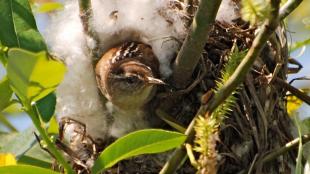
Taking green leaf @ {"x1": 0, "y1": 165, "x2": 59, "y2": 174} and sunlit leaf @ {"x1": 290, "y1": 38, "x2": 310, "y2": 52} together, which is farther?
sunlit leaf @ {"x1": 290, "y1": 38, "x2": 310, "y2": 52}

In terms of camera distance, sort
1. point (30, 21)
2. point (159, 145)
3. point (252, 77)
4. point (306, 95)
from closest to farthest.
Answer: point (159, 145)
point (30, 21)
point (306, 95)
point (252, 77)

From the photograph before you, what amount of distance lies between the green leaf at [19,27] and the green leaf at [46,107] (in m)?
0.14

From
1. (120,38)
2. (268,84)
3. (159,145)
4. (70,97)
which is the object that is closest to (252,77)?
(268,84)

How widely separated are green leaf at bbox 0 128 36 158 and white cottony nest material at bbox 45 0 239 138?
19 centimetres

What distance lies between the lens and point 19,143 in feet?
6.31

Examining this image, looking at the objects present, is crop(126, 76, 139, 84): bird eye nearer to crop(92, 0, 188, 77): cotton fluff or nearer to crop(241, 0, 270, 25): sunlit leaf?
crop(92, 0, 188, 77): cotton fluff

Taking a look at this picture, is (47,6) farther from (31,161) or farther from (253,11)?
(253,11)

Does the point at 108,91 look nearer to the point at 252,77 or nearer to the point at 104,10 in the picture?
the point at 104,10

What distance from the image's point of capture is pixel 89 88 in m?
2.13

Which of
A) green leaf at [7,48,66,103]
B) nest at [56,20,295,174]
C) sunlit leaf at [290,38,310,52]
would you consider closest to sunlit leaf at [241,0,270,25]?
green leaf at [7,48,66,103]

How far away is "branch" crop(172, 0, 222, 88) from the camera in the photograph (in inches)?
59.6

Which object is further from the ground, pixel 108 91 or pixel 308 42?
pixel 308 42

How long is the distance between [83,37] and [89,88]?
0.59 feet

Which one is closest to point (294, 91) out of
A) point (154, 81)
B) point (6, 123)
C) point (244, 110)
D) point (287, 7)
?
point (244, 110)
